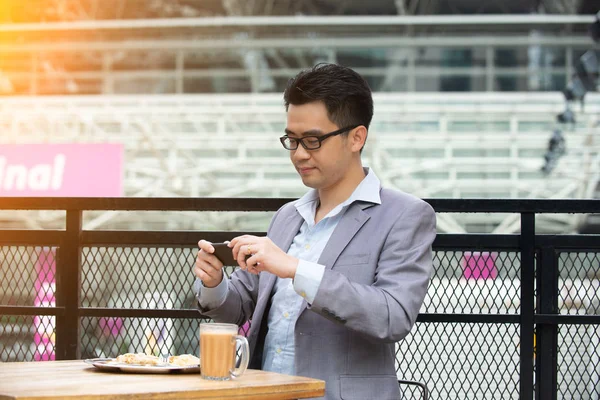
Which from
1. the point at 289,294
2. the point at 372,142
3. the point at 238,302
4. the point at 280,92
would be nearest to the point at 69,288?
the point at 238,302

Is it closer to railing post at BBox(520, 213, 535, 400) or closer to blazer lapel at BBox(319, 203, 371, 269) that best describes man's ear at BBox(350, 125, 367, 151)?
blazer lapel at BBox(319, 203, 371, 269)

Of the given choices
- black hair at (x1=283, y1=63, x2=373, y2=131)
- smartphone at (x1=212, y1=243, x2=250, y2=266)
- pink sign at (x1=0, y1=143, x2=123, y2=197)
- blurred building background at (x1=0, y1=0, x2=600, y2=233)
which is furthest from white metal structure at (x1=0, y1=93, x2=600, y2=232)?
smartphone at (x1=212, y1=243, x2=250, y2=266)

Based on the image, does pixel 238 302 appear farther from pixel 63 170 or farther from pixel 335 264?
pixel 63 170

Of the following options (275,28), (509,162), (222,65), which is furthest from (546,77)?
(222,65)

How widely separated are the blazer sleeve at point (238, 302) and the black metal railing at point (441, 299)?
0.24m

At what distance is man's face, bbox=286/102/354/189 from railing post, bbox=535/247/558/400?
59 cm

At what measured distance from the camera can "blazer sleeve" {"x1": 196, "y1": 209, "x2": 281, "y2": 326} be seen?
135 cm

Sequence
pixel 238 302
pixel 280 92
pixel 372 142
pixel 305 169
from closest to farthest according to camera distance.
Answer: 1. pixel 305 169
2. pixel 238 302
3. pixel 372 142
4. pixel 280 92

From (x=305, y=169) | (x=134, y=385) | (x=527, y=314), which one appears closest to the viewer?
(x=134, y=385)

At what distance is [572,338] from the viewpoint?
66.3 inches

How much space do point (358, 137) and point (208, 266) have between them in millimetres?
312

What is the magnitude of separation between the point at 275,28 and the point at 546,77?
4.05 m

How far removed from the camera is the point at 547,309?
1.65 m

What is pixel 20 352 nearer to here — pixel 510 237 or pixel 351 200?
pixel 351 200
